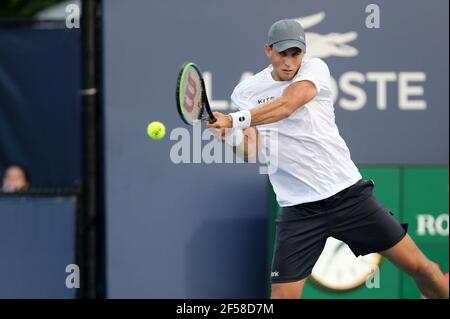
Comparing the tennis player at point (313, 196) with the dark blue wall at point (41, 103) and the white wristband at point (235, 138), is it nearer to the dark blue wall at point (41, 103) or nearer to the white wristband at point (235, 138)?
the white wristband at point (235, 138)

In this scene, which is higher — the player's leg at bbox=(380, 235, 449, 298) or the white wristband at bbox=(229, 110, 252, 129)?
the white wristband at bbox=(229, 110, 252, 129)

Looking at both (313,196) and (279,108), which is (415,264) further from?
(279,108)

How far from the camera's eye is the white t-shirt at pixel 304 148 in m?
6.39

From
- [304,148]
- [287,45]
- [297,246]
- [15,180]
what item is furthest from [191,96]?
[15,180]

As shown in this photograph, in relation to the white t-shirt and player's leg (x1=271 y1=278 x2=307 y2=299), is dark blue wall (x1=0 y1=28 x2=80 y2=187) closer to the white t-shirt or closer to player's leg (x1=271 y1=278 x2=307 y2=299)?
the white t-shirt

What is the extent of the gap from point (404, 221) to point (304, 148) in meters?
2.01

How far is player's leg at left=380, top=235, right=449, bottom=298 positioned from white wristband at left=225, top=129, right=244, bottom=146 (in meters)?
1.02

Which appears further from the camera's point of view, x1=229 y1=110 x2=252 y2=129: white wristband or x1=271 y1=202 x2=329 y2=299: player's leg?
x1=271 y1=202 x2=329 y2=299: player's leg

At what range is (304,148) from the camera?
254 inches

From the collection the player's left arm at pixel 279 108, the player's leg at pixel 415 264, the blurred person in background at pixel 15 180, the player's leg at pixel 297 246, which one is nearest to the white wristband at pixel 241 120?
the player's left arm at pixel 279 108

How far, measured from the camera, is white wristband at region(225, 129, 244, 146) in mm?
6496

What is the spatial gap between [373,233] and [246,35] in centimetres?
247

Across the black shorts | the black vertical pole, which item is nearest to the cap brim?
the black shorts

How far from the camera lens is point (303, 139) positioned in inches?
253
